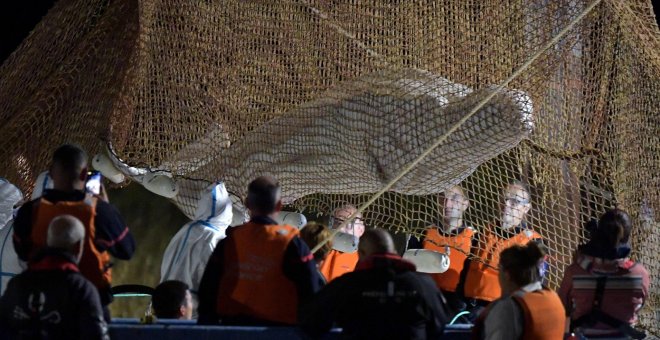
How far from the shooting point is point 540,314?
4.68 m

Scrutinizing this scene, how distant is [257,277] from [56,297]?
0.84 m

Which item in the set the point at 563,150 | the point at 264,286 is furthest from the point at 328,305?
the point at 563,150

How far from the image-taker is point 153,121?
6977 millimetres

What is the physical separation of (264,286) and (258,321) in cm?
15

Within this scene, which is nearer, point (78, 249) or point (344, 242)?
point (78, 249)

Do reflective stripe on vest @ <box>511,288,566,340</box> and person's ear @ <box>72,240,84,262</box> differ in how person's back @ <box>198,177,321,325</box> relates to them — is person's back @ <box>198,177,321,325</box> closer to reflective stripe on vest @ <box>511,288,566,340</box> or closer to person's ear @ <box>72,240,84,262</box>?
person's ear @ <box>72,240,84,262</box>

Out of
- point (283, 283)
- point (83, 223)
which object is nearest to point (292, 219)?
point (283, 283)

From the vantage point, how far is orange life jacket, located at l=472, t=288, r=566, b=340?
4660mm

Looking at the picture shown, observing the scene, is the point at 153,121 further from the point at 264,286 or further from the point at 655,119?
the point at 655,119

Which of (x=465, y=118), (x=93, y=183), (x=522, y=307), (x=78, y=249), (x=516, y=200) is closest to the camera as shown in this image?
(x=78, y=249)

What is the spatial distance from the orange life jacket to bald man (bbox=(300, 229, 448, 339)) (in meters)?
0.19

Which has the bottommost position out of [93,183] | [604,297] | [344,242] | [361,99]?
[604,297]

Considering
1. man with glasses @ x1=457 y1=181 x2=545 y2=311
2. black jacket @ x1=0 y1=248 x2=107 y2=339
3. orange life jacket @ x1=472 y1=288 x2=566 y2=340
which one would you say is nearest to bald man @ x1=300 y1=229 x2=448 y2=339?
orange life jacket @ x1=472 y1=288 x2=566 y2=340

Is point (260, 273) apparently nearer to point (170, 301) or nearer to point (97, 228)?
point (97, 228)
